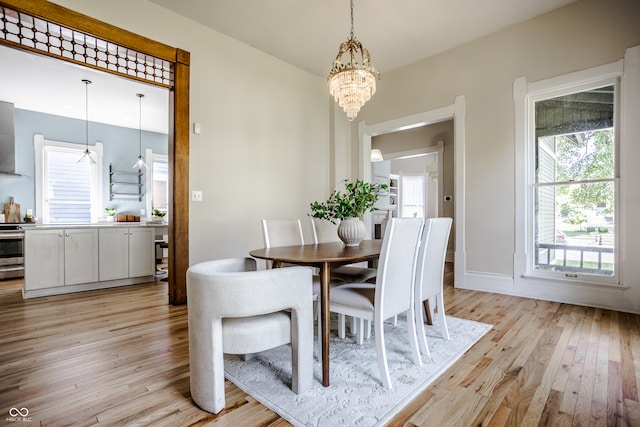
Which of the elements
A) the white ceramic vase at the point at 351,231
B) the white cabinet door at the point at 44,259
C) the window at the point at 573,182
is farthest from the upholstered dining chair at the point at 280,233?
the white cabinet door at the point at 44,259

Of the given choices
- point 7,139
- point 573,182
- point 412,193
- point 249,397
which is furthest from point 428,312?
point 7,139

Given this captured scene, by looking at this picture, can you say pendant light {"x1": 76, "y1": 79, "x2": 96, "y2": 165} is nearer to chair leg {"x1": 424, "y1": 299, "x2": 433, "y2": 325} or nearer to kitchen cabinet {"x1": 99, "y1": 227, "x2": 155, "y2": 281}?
kitchen cabinet {"x1": 99, "y1": 227, "x2": 155, "y2": 281}

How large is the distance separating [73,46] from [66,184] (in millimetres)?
4283

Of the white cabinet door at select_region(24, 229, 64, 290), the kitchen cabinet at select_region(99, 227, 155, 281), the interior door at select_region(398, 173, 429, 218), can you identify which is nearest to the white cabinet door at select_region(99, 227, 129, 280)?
the kitchen cabinet at select_region(99, 227, 155, 281)

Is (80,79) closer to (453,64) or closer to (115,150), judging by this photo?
(115,150)

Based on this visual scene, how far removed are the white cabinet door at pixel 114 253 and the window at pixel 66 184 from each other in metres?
2.72

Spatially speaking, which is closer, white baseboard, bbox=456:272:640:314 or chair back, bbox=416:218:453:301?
chair back, bbox=416:218:453:301

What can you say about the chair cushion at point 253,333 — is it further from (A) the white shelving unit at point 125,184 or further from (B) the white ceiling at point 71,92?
(A) the white shelving unit at point 125,184

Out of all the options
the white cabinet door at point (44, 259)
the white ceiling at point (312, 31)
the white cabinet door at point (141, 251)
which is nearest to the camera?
the white ceiling at point (312, 31)

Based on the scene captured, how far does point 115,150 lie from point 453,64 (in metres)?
6.41

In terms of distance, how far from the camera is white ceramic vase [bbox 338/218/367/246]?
2.41 metres

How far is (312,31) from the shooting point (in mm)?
3648

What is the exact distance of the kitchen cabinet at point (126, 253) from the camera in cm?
397

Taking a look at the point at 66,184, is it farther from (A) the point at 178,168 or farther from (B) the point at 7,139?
(A) the point at 178,168
